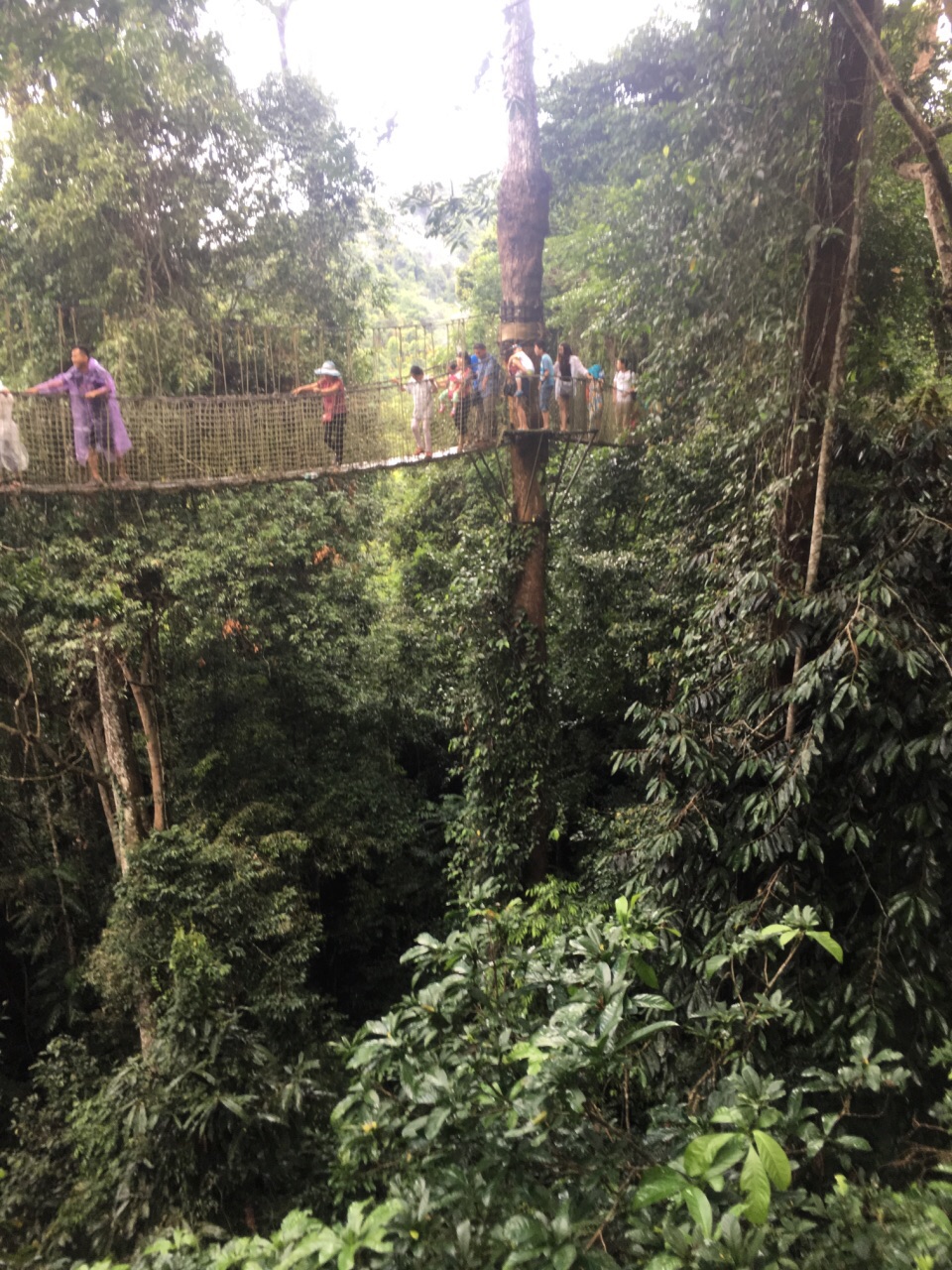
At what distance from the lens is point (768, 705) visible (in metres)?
3.10

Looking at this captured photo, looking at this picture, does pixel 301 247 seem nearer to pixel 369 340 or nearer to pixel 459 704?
pixel 369 340

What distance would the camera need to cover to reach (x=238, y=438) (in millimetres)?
5156

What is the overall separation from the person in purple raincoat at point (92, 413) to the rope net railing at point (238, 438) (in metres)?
0.07

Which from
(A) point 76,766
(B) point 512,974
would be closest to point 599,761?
(A) point 76,766

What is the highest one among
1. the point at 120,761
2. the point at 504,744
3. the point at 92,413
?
the point at 92,413

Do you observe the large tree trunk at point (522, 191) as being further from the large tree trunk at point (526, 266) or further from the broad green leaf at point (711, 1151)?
the broad green leaf at point (711, 1151)

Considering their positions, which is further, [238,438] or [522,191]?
[522,191]

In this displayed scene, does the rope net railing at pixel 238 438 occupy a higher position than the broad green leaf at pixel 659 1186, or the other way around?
the rope net railing at pixel 238 438

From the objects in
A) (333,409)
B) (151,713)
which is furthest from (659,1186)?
(151,713)

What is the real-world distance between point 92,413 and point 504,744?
11.0 ft

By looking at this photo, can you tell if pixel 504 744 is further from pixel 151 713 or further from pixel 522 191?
pixel 522 191

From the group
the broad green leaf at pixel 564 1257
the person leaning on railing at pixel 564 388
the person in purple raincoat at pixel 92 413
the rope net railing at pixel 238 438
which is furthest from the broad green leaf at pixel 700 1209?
the person leaning on railing at pixel 564 388

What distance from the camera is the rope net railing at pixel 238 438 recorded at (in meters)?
4.81

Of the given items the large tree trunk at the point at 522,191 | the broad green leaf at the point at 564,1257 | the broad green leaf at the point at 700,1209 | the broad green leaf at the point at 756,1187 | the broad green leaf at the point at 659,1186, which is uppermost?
the large tree trunk at the point at 522,191
